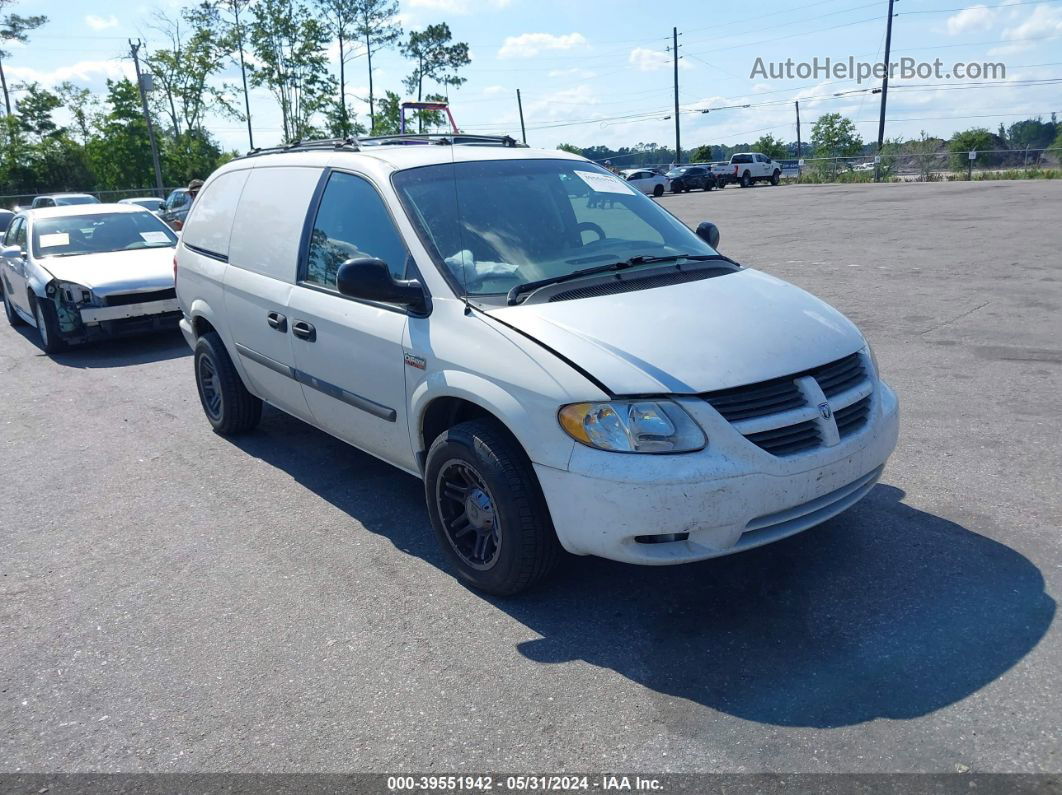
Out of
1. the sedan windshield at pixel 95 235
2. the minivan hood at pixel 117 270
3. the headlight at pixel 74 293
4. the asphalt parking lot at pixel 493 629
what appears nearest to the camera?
the asphalt parking lot at pixel 493 629

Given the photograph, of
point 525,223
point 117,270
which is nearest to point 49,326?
point 117,270

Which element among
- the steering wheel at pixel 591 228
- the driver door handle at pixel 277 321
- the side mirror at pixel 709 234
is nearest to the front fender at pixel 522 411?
the steering wheel at pixel 591 228

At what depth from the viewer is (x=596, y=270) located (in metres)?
4.09

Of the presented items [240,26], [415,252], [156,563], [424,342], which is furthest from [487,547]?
[240,26]

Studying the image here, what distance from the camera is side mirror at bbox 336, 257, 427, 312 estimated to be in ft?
12.6

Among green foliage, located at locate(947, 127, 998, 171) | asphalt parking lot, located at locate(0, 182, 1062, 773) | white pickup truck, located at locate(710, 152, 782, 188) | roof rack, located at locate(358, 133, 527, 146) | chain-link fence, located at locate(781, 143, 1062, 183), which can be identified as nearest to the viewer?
asphalt parking lot, located at locate(0, 182, 1062, 773)

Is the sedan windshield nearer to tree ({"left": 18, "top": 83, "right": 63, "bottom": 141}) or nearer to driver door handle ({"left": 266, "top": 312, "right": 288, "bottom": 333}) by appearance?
driver door handle ({"left": 266, "top": 312, "right": 288, "bottom": 333})

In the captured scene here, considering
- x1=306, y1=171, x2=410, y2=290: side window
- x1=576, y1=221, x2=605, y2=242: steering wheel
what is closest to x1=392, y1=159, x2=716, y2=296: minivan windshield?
x1=576, y1=221, x2=605, y2=242: steering wheel

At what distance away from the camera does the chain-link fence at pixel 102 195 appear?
145 ft

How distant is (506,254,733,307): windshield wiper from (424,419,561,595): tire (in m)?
0.59

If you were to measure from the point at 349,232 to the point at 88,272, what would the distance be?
6.55 meters

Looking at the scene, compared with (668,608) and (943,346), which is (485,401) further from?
(943,346)

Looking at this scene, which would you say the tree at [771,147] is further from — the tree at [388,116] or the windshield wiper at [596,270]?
the windshield wiper at [596,270]

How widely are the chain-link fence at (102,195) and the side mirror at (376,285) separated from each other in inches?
1716
